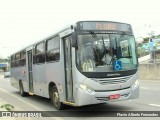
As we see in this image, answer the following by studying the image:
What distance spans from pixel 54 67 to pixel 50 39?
133 centimetres

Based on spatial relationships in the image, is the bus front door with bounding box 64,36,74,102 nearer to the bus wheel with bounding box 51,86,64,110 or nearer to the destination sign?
the destination sign

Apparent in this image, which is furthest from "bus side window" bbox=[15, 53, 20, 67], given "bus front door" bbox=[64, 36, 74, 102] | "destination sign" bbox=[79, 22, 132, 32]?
"destination sign" bbox=[79, 22, 132, 32]

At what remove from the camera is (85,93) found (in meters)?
9.70

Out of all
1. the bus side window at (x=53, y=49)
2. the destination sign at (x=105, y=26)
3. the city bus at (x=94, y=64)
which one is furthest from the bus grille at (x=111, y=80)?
the bus side window at (x=53, y=49)

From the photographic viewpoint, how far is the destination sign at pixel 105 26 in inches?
401

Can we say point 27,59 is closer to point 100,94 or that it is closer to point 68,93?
point 68,93

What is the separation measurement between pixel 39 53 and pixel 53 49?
7.51 feet

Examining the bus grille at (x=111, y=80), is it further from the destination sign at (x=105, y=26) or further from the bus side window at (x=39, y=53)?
the bus side window at (x=39, y=53)

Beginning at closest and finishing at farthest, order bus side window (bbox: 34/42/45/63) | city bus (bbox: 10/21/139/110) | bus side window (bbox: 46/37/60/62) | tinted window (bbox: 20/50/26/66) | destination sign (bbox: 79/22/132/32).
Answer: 1. city bus (bbox: 10/21/139/110)
2. destination sign (bbox: 79/22/132/32)
3. bus side window (bbox: 46/37/60/62)
4. bus side window (bbox: 34/42/45/63)
5. tinted window (bbox: 20/50/26/66)

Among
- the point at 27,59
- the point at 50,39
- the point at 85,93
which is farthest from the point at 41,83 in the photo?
the point at 85,93

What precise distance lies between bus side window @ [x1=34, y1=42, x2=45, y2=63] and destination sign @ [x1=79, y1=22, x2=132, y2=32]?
154 inches

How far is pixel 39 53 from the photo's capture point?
1434cm

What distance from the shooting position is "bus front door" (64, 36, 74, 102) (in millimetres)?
10521

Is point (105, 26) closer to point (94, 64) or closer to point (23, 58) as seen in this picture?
point (94, 64)
